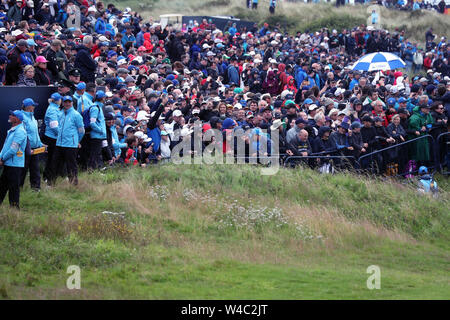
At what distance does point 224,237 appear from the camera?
16.6 metres

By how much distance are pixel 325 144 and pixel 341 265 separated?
A: 593 centimetres

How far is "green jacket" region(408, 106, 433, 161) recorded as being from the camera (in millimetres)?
23172

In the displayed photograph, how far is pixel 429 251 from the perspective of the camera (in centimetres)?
1761

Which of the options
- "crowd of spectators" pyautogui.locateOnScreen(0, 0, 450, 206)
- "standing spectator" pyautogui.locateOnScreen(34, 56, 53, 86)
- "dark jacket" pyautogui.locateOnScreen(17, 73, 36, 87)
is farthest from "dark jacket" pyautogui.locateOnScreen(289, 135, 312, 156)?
"dark jacket" pyautogui.locateOnScreen(17, 73, 36, 87)

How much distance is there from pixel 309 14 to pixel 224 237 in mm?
43132

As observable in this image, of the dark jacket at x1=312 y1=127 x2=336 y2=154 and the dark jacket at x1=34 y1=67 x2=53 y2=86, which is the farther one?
the dark jacket at x1=312 y1=127 x2=336 y2=154

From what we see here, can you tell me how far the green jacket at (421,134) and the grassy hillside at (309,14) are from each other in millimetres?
31034

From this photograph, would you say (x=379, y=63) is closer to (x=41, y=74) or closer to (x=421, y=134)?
(x=421, y=134)

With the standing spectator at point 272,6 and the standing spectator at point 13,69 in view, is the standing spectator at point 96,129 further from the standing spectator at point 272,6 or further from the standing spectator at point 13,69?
the standing spectator at point 272,6

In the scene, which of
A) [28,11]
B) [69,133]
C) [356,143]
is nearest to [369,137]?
[356,143]

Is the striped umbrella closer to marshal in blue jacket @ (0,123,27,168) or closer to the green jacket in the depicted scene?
the green jacket

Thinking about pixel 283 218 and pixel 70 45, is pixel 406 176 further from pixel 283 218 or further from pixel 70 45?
pixel 70 45

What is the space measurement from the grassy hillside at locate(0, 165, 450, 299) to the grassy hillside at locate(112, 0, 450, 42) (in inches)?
1404
